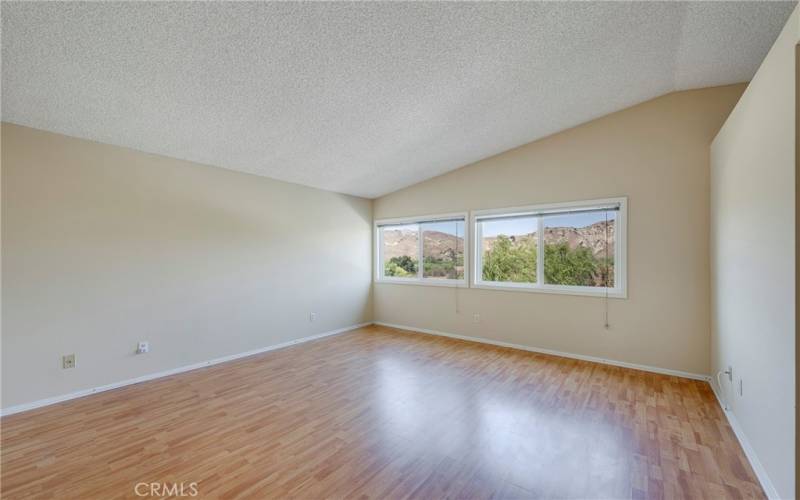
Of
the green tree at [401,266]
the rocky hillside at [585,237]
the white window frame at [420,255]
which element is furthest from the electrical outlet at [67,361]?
the rocky hillside at [585,237]

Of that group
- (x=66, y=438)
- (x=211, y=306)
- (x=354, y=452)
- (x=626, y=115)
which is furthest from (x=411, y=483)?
(x=626, y=115)

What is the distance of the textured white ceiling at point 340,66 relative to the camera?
2.00m

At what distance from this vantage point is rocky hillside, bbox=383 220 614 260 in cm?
400

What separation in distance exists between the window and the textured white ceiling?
183cm

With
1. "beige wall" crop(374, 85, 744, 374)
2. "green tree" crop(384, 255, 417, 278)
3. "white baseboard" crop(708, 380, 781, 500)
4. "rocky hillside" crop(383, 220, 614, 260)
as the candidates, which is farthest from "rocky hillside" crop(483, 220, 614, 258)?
"green tree" crop(384, 255, 417, 278)

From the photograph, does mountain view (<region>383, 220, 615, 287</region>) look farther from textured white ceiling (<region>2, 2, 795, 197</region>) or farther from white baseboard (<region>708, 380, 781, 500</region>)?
white baseboard (<region>708, 380, 781, 500</region>)

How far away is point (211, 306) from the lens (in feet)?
12.8

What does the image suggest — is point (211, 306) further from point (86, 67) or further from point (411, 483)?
point (411, 483)

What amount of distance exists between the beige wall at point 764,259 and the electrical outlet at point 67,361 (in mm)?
4908

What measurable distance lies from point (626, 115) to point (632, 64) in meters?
0.98

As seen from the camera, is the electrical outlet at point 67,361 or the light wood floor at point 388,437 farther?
the electrical outlet at point 67,361

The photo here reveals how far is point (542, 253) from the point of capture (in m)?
4.40

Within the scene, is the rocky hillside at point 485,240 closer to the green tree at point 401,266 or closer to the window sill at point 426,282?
the green tree at point 401,266

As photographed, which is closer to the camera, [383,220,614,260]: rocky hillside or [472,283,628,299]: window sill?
[472,283,628,299]: window sill
